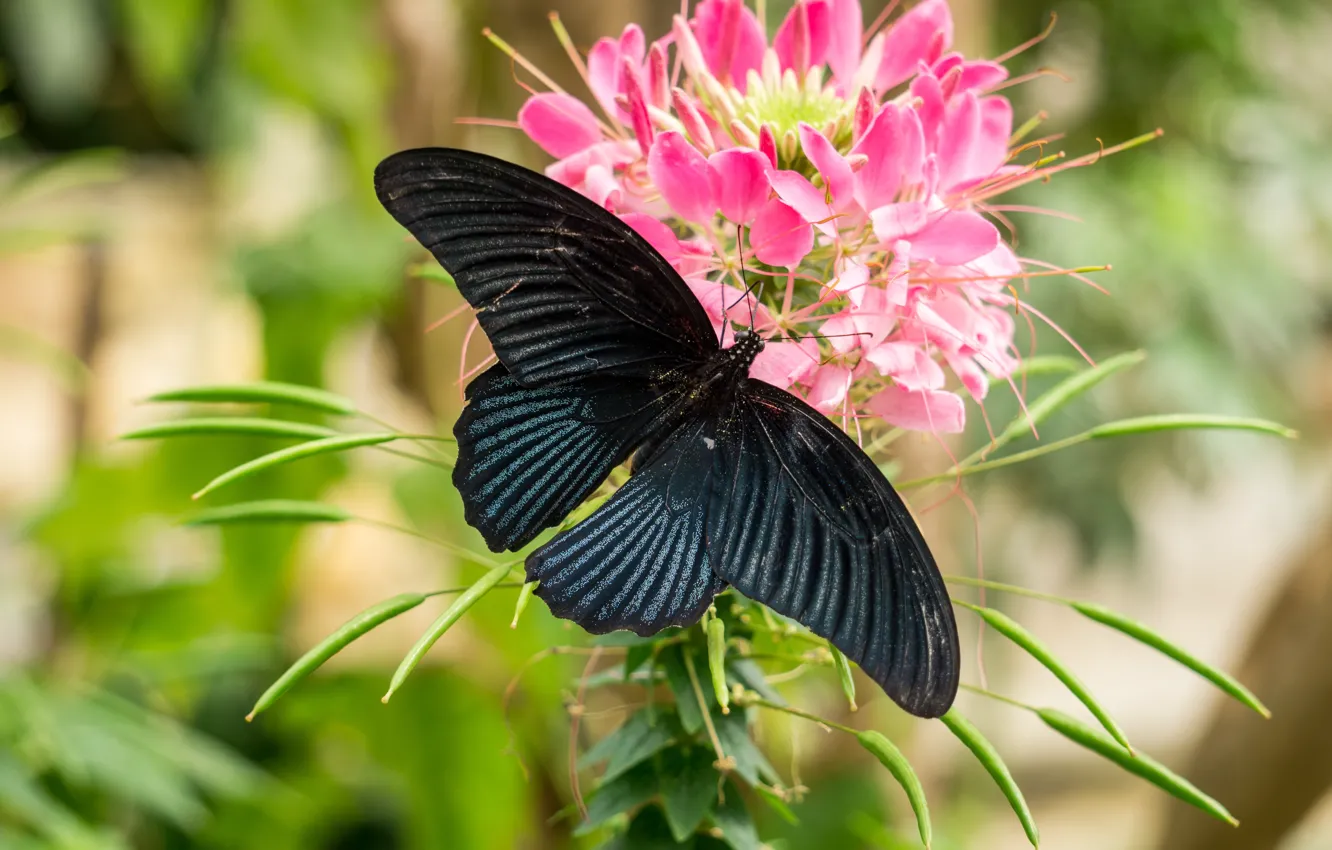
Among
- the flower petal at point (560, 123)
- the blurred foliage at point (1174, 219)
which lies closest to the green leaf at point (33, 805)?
the flower petal at point (560, 123)

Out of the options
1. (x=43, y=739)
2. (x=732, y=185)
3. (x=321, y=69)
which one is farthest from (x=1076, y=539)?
(x=732, y=185)

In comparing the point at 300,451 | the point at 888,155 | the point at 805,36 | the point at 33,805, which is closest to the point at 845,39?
the point at 805,36

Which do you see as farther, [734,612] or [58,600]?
[58,600]

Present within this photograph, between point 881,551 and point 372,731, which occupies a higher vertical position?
point 881,551

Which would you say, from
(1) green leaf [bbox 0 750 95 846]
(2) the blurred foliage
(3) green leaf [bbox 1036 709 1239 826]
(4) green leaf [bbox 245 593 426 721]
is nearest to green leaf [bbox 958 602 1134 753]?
(3) green leaf [bbox 1036 709 1239 826]

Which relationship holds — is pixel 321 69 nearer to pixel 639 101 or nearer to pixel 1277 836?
pixel 639 101

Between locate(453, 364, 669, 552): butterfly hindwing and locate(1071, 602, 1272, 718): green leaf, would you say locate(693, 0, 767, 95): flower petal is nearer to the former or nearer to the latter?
locate(453, 364, 669, 552): butterfly hindwing

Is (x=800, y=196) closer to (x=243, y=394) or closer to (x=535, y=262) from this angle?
(x=535, y=262)
